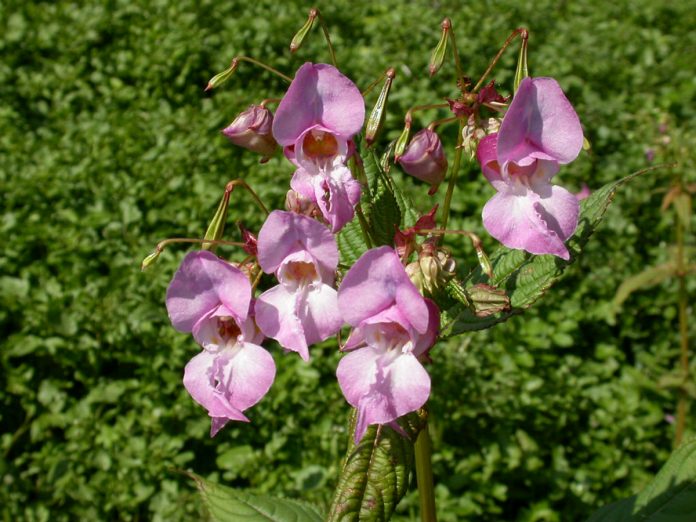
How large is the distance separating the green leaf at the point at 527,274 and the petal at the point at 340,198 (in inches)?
9.2

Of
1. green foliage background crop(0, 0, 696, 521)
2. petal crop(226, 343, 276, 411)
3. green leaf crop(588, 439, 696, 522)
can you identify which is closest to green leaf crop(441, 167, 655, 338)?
petal crop(226, 343, 276, 411)

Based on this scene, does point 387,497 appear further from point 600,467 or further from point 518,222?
point 600,467

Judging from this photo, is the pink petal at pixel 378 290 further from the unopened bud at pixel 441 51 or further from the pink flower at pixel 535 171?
the unopened bud at pixel 441 51

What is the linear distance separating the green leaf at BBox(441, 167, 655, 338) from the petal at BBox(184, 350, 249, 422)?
12.9 inches

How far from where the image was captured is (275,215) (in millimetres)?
852

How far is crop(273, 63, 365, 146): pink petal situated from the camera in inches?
34.5

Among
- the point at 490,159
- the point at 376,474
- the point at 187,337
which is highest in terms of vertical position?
the point at 490,159

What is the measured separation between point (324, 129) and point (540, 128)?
24 cm

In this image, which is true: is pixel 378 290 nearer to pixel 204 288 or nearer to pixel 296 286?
pixel 296 286

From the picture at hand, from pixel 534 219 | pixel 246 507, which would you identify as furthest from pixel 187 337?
Answer: pixel 534 219

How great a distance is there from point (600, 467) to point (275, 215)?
2.15 metres

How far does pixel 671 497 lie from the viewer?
134cm

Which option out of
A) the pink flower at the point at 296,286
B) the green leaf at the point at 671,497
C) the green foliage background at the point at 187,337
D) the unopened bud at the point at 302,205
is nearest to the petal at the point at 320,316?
the pink flower at the point at 296,286

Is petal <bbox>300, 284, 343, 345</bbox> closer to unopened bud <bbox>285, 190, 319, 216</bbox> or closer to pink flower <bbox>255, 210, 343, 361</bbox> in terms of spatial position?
pink flower <bbox>255, 210, 343, 361</bbox>
